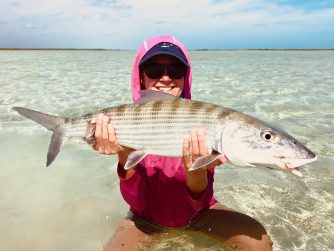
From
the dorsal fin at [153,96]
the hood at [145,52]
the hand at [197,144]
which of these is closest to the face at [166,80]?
the hood at [145,52]

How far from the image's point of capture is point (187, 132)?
2789 mm

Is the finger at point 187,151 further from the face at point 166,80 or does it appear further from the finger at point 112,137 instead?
the face at point 166,80

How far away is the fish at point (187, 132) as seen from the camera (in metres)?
2.53

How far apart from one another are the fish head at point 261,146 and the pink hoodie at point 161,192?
99cm

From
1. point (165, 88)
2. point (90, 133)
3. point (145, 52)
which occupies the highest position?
point (145, 52)

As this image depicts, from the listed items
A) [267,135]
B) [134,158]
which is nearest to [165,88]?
[134,158]

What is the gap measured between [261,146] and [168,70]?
4.54 ft

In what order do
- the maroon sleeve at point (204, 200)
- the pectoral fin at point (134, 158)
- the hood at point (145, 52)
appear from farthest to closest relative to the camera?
the hood at point (145, 52)
the maroon sleeve at point (204, 200)
the pectoral fin at point (134, 158)

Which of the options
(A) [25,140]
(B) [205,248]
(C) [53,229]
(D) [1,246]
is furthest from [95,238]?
(A) [25,140]

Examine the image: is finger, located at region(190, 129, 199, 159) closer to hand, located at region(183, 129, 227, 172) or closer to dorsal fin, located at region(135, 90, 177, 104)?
hand, located at region(183, 129, 227, 172)

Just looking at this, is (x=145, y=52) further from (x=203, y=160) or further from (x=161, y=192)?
(x=203, y=160)

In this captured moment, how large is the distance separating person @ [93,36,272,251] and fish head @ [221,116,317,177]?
0.86 metres

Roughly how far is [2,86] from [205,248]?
13961 mm

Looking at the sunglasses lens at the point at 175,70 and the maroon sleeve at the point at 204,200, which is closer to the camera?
the maroon sleeve at the point at 204,200
